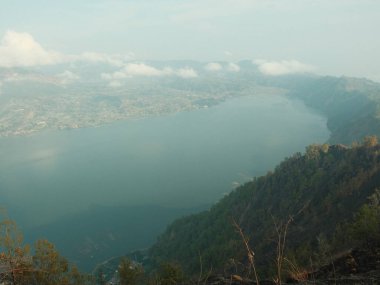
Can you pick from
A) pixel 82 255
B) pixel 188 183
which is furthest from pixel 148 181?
pixel 82 255

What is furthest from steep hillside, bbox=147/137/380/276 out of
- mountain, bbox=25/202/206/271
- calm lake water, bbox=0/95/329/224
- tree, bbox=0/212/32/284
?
calm lake water, bbox=0/95/329/224

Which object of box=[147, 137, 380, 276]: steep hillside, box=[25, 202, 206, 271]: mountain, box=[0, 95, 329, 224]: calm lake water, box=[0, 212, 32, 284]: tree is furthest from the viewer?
box=[0, 95, 329, 224]: calm lake water

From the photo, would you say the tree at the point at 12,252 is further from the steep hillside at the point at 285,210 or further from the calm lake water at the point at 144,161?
the calm lake water at the point at 144,161

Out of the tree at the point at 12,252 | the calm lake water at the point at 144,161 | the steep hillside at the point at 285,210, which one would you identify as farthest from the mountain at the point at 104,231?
the tree at the point at 12,252

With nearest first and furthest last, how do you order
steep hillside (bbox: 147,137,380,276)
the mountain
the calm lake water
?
steep hillside (bbox: 147,137,380,276) < the mountain < the calm lake water

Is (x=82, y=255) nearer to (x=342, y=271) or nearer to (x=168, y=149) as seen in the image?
(x=342, y=271)

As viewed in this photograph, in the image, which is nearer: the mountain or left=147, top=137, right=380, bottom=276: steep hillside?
left=147, top=137, right=380, bottom=276: steep hillside

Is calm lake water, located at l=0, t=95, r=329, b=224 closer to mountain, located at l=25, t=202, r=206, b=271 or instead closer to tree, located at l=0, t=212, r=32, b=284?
mountain, located at l=25, t=202, r=206, b=271

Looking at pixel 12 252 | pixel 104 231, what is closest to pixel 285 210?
pixel 104 231

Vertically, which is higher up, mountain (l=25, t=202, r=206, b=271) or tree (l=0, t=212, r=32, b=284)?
tree (l=0, t=212, r=32, b=284)
